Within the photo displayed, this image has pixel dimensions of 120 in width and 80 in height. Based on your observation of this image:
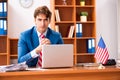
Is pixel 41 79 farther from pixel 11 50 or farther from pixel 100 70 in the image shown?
pixel 11 50

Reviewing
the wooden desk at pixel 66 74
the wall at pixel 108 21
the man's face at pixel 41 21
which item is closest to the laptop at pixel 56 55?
the wooden desk at pixel 66 74

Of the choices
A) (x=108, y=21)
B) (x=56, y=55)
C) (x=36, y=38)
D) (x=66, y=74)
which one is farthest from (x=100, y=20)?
(x=66, y=74)

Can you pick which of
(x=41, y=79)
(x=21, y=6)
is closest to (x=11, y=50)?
(x=21, y=6)

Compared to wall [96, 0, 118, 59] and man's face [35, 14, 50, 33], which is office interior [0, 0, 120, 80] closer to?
wall [96, 0, 118, 59]

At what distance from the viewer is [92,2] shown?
5.64 m

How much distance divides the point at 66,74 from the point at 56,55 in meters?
0.30

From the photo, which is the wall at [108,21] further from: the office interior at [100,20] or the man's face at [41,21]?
the man's face at [41,21]

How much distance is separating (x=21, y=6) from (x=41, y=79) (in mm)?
3793

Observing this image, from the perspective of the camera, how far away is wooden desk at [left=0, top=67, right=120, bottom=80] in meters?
2.01

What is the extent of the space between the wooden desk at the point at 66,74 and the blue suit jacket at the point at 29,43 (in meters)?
0.59

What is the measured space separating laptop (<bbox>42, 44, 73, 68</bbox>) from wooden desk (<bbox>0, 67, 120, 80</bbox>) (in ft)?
0.75

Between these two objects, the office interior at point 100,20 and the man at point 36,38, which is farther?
the office interior at point 100,20

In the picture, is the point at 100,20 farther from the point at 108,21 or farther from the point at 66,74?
the point at 66,74

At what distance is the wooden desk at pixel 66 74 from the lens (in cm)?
201
